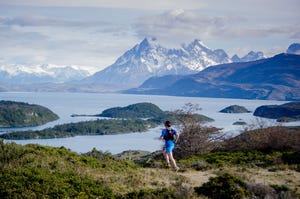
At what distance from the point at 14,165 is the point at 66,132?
111 metres

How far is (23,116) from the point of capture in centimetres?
15250

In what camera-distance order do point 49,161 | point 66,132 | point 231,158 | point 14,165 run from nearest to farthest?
point 14,165
point 49,161
point 231,158
point 66,132

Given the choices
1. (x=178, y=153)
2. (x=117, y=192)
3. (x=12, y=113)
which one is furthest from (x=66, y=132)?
(x=117, y=192)

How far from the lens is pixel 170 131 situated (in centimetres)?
1490

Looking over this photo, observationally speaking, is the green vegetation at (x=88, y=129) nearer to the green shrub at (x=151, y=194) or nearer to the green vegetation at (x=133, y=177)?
the green vegetation at (x=133, y=177)

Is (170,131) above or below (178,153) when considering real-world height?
above

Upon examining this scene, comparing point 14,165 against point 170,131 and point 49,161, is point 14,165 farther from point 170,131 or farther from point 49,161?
point 170,131

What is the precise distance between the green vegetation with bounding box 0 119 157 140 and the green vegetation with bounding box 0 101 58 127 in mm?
26251

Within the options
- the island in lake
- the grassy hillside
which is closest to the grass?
the grassy hillside

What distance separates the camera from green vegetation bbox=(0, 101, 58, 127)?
147125mm

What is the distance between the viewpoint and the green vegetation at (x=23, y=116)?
14712cm

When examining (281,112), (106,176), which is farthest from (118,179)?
(281,112)

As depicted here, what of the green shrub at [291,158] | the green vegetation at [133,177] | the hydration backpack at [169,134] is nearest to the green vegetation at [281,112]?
the green shrub at [291,158]

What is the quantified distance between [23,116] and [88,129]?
36324 millimetres
